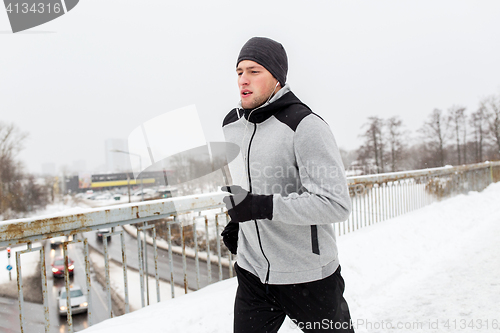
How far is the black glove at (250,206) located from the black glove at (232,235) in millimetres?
509

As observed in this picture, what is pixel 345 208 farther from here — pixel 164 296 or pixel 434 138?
pixel 434 138

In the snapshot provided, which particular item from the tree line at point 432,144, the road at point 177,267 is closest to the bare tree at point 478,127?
the tree line at point 432,144

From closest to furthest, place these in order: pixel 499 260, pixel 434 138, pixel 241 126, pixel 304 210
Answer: pixel 304 210 → pixel 241 126 → pixel 499 260 → pixel 434 138

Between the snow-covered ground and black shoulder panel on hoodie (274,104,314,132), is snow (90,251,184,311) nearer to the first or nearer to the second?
the snow-covered ground

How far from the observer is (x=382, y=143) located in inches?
1663

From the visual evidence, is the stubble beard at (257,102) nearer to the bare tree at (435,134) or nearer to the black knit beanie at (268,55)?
the black knit beanie at (268,55)

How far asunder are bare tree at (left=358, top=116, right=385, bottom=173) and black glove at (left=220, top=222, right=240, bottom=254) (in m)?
42.4

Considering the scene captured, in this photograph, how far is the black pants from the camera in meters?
1.44

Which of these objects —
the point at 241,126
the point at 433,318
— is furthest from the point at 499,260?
the point at 241,126

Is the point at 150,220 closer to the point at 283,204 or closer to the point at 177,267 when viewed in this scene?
the point at 283,204

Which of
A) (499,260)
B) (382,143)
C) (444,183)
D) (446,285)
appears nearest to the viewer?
(446,285)

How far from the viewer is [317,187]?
1293 millimetres

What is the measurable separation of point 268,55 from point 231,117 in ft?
1.47

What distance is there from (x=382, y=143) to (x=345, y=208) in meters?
44.9
